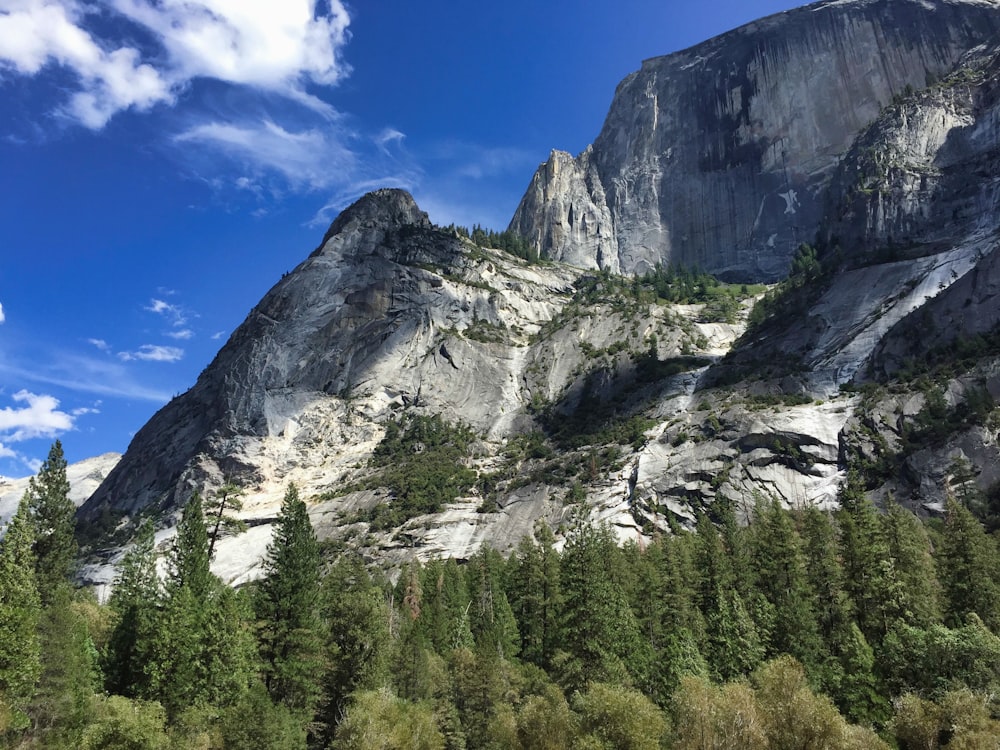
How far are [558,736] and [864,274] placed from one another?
4676 inches

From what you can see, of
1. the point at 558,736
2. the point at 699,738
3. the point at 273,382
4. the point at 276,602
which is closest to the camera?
the point at 699,738

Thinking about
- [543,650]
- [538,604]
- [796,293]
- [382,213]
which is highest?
[382,213]

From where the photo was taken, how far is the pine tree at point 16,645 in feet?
105

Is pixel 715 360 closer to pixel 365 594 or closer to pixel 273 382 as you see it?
pixel 273 382

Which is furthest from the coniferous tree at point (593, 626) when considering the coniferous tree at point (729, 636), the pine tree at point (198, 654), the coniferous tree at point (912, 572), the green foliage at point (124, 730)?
the green foliage at point (124, 730)

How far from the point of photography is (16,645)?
33.3 meters

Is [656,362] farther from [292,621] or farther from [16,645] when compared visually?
[16,645]

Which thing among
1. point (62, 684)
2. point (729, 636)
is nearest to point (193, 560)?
point (62, 684)

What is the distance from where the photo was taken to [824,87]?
194 meters

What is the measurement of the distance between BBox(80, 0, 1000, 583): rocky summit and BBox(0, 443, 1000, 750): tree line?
38651mm

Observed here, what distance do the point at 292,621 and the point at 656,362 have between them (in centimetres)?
10433

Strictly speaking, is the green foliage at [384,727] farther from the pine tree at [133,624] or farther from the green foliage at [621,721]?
the pine tree at [133,624]

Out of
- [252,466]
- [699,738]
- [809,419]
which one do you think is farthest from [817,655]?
[252,466]

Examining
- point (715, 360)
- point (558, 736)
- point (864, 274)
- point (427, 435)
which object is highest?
point (864, 274)
